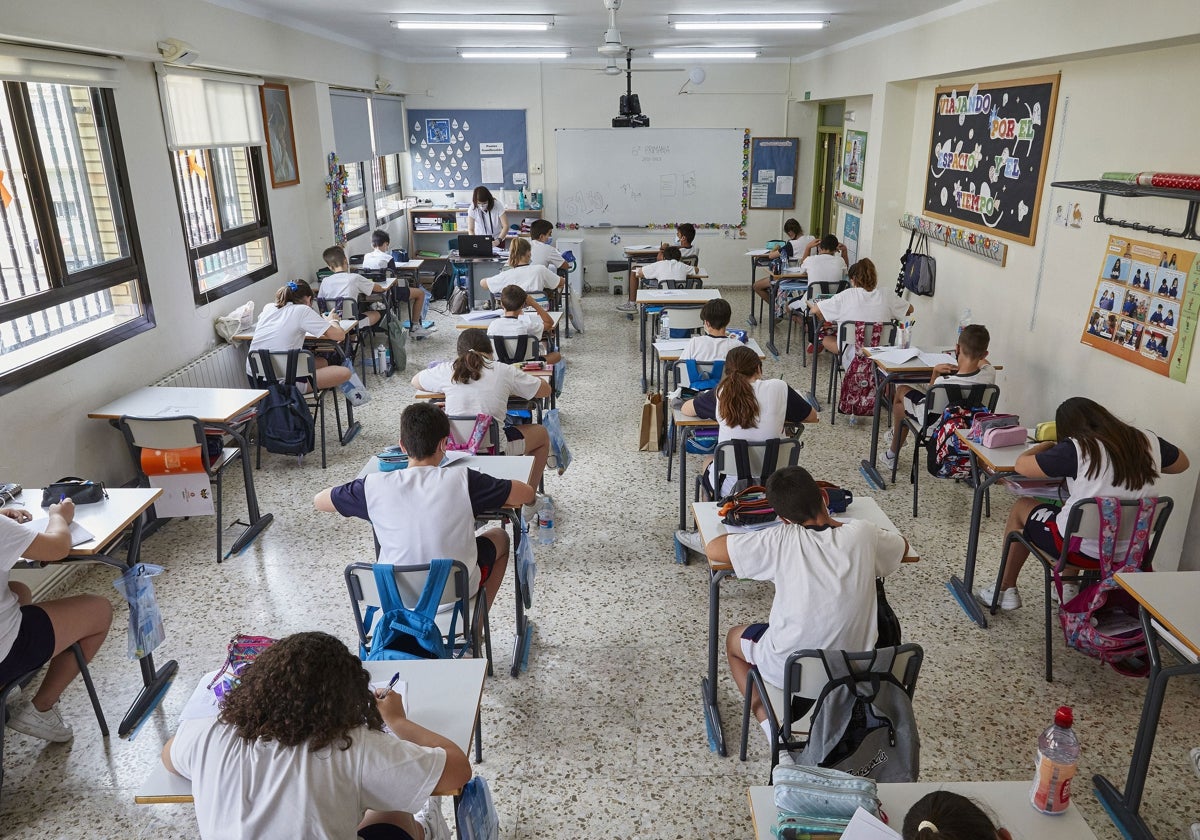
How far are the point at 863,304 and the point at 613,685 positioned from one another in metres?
3.72

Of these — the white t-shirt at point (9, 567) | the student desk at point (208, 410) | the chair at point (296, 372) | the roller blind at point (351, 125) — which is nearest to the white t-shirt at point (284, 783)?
the white t-shirt at point (9, 567)

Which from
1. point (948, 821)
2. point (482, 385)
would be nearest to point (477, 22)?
point (482, 385)

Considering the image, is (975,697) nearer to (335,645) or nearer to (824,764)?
(824,764)

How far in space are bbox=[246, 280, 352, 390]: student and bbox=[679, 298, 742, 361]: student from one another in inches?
98.0

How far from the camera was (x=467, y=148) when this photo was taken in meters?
10.9

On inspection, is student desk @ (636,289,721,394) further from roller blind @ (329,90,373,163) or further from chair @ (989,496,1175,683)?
chair @ (989,496,1175,683)

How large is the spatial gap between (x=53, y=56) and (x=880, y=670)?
4710mm

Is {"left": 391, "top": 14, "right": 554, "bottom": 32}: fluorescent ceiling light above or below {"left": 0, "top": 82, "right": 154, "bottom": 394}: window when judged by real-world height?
above

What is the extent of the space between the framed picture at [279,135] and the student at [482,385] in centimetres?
383

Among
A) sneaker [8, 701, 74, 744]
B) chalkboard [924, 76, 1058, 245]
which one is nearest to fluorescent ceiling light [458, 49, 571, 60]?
chalkboard [924, 76, 1058, 245]

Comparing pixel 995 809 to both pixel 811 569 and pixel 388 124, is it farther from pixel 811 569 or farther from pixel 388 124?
pixel 388 124

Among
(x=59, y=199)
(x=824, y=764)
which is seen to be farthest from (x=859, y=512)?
(x=59, y=199)

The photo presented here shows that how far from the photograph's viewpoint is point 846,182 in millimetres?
9344

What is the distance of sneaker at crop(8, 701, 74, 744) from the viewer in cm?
289
